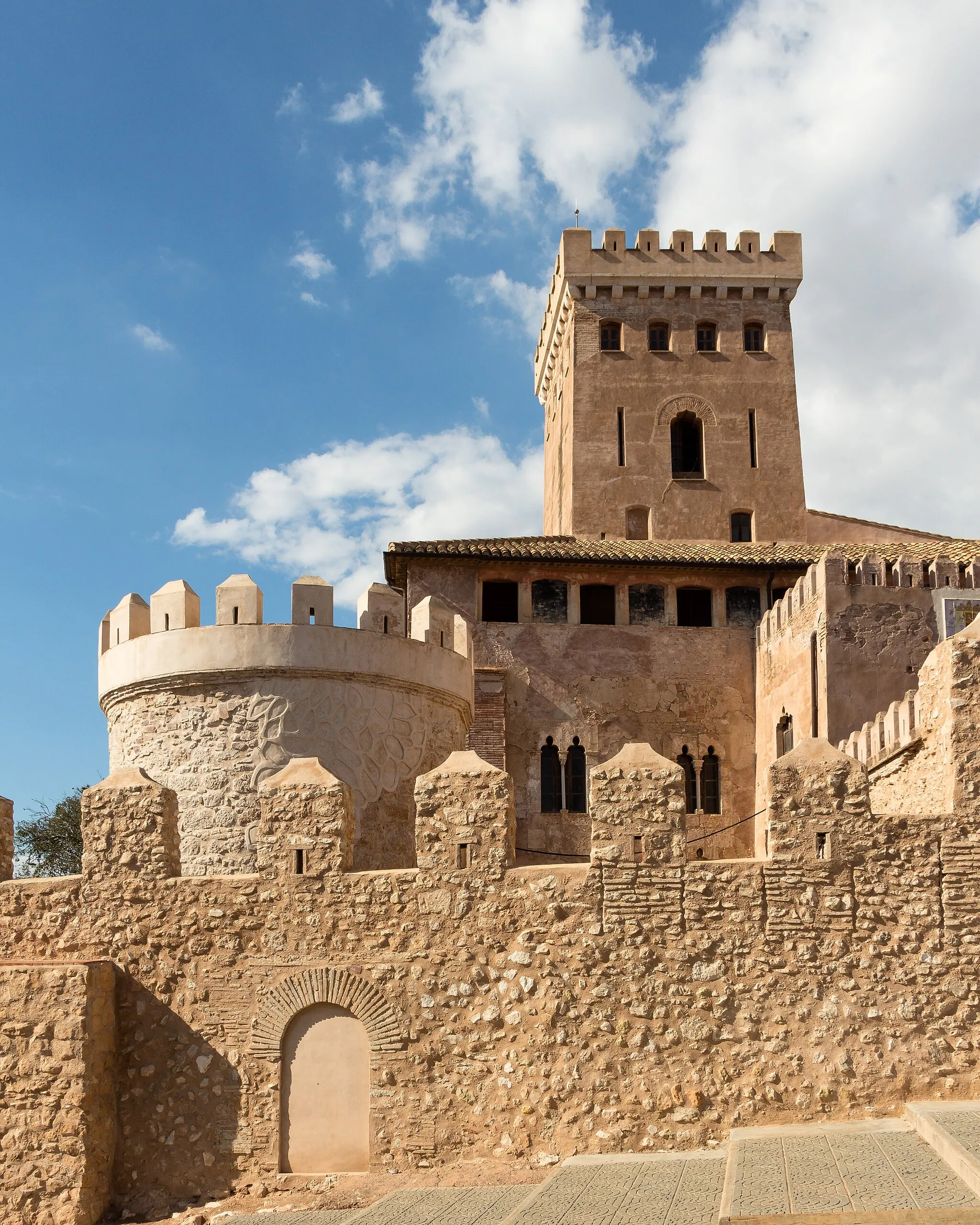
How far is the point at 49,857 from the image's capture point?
33562mm

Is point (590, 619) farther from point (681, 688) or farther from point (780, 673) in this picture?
point (780, 673)

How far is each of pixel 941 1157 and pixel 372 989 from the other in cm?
492

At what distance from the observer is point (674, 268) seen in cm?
3362

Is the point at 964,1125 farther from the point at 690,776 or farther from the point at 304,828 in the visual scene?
the point at 690,776

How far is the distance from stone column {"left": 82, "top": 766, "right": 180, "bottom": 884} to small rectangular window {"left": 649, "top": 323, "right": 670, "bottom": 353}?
2317 cm

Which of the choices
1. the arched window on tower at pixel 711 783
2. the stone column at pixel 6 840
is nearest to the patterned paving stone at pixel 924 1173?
the stone column at pixel 6 840

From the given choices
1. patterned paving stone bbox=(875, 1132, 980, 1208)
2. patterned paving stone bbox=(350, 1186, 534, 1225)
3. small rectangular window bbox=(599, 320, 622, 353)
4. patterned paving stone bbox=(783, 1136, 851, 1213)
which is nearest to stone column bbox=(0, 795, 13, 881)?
patterned paving stone bbox=(350, 1186, 534, 1225)

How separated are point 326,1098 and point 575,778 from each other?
15.4 metres

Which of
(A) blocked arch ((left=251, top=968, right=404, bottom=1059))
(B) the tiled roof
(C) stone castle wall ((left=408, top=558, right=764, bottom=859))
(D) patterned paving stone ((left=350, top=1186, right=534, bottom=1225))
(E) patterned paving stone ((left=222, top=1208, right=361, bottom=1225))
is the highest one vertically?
(B) the tiled roof

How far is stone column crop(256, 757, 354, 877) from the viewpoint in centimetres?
1275

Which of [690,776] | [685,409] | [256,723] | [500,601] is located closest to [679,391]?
[685,409]

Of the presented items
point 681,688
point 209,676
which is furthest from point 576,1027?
point 681,688

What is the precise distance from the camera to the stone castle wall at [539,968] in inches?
472

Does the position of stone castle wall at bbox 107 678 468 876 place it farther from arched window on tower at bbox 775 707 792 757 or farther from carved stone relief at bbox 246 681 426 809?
arched window on tower at bbox 775 707 792 757
